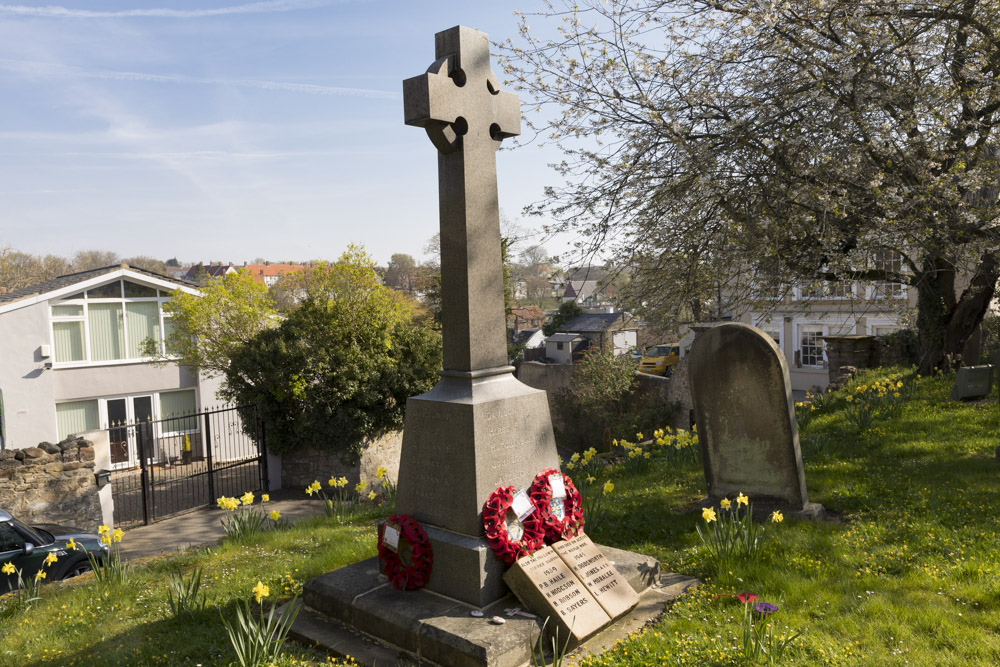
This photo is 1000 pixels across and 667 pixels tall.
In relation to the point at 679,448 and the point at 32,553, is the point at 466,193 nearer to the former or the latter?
the point at 679,448

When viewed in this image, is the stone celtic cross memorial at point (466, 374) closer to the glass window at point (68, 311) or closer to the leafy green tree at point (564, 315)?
the glass window at point (68, 311)

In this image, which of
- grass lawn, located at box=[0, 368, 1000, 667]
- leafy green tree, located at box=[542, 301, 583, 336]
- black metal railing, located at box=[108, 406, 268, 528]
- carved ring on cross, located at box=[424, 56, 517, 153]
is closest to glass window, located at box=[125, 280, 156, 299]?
black metal railing, located at box=[108, 406, 268, 528]

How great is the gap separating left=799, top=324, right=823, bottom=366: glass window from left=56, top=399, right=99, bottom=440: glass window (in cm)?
2841

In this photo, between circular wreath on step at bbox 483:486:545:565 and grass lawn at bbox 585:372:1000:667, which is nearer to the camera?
grass lawn at bbox 585:372:1000:667

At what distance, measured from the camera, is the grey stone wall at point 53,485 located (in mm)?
10516

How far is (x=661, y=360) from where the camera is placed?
3356cm

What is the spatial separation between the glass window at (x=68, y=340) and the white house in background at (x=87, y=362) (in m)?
0.03

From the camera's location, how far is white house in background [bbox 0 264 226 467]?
1889cm

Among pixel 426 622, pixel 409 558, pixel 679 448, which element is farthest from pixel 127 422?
pixel 426 622

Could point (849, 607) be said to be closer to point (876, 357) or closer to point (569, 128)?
point (569, 128)

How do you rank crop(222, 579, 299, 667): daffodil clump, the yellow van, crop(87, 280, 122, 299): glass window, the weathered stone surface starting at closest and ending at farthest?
crop(222, 579, 299, 667): daffodil clump, the weathered stone surface, crop(87, 280, 122, 299): glass window, the yellow van

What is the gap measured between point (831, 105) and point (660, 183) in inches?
88.6

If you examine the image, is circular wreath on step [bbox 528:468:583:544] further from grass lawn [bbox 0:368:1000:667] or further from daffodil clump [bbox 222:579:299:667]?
daffodil clump [bbox 222:579:299:667]

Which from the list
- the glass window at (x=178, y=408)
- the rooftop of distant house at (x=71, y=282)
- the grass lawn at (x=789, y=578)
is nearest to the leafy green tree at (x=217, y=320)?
the rooftop of distant house at (x=71, y=282)
